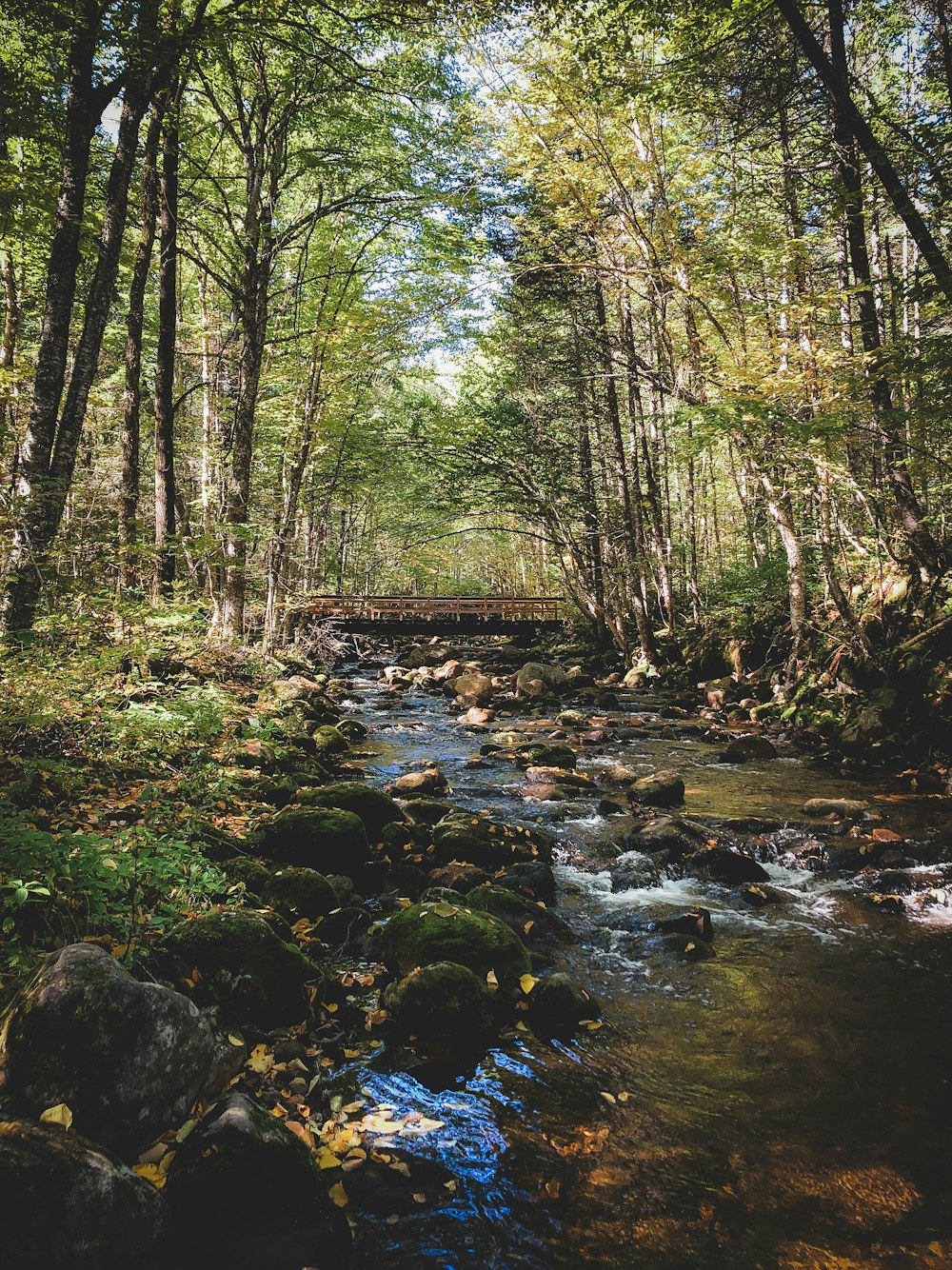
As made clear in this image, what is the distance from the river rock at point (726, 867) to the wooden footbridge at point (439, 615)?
16.7 m

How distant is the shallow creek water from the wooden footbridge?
18.1 metres

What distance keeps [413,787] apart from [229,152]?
1664 centimetres

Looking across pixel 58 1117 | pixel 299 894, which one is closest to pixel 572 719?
pixel 299 894

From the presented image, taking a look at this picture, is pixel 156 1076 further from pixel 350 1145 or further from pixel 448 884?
pixel 448 884

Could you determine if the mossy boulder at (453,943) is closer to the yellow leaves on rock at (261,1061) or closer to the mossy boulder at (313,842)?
the yellow leaves on rock at (261,1061)

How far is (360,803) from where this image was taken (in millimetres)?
7207

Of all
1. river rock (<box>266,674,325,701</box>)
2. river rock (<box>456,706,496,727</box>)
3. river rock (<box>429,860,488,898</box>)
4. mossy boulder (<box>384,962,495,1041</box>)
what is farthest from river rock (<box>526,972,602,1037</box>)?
river rock (<box>456,706,496,727</box>)

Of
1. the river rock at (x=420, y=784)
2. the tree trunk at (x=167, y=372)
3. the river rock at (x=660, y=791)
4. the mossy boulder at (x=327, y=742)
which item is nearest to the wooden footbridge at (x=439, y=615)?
the mossy boulder at (x=327, y=742)

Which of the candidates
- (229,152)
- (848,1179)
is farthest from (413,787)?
(229,152)

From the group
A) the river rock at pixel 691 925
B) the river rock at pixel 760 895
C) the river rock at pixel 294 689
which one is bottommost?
the river rock at pixel 760 895

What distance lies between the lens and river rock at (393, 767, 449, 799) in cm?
912

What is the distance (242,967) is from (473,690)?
48.1 ft

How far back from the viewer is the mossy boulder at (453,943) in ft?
14.5

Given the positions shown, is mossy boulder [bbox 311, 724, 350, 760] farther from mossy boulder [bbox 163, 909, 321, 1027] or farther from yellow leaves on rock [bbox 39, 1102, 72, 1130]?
yellow leaves on rock [bbox 39, 1102, 72, 1130]
